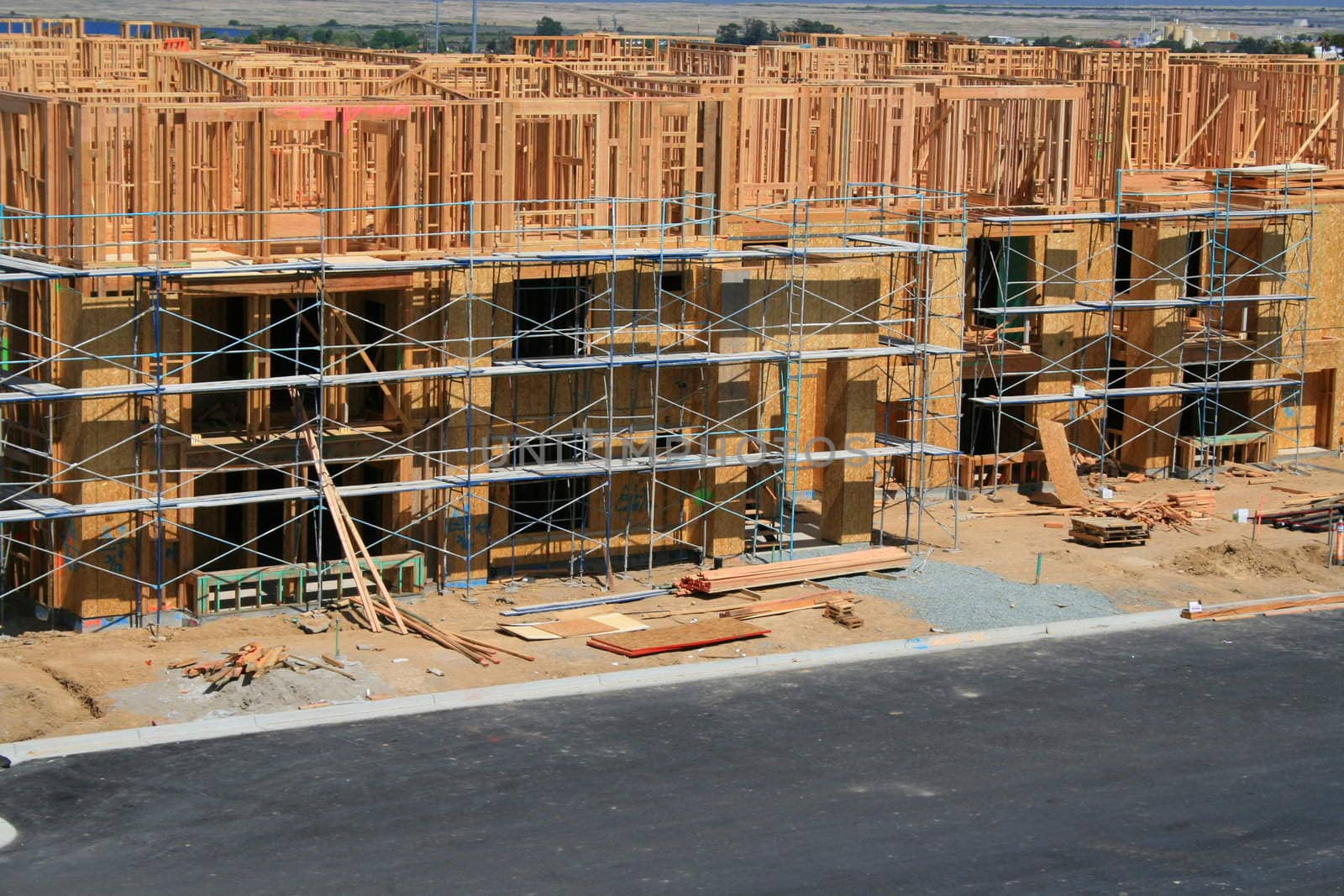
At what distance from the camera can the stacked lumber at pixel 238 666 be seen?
2591 centimetres

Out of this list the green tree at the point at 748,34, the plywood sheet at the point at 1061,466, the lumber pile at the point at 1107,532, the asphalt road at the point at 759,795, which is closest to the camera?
the asphalt road at the point at 759,795

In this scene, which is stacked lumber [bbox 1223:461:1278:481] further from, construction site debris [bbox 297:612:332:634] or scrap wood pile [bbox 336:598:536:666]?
construction site debris [bbox 297:612:332:634]

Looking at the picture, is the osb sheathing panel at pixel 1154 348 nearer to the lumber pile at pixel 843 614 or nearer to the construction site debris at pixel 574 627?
the lumber pile at pixel 843 614

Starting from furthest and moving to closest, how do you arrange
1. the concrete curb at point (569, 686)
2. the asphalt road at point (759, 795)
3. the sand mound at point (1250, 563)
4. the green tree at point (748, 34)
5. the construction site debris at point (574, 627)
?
the green tree at point (748, 34), the sand mound at point (1250, 563), the construction site debris at point (574, 627), the concrete curb at point (569, 686), the asphalt road at point (759, 795)

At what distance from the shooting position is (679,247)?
31.8 m

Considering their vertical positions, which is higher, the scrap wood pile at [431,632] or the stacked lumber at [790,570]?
the stacked lumber at [790,570]

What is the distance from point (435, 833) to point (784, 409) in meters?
12.1

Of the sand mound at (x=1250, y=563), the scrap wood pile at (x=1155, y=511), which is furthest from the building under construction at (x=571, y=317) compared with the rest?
the sand mound at (x=1250, y=563)

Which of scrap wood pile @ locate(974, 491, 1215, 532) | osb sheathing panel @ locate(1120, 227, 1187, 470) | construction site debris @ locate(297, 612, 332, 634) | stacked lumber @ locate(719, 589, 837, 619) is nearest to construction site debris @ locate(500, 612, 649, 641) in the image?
stacked lumber @ locate(719, 589, 837, 619)

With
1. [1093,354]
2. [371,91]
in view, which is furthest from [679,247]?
[1093,354]

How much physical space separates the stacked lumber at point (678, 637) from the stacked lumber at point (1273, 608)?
21.8ft

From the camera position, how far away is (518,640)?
28.3m

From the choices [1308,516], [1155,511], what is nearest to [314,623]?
[1155,511]

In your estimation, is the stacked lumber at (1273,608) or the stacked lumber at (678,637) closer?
the stacked lumber at (678,637)
